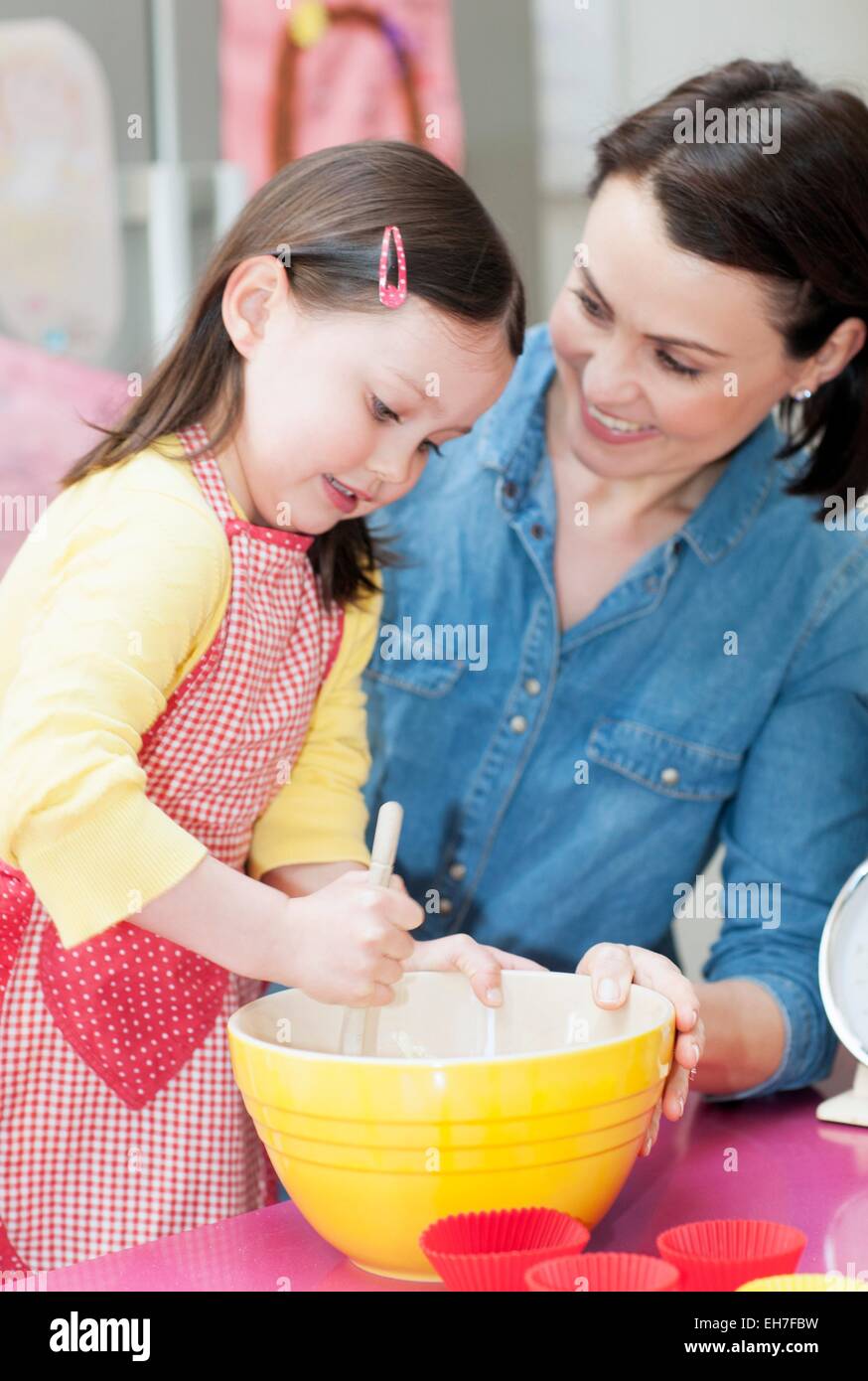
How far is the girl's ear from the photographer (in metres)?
0.99

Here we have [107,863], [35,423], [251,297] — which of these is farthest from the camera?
[35,423]

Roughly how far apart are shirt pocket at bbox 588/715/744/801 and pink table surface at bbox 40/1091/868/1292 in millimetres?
286

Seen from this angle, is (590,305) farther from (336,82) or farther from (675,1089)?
(336,82)

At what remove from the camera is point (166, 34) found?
2.19 m

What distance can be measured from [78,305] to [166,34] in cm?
44

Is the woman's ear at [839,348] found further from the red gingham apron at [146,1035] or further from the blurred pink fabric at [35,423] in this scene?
the blurred pink fabric at [35,423]

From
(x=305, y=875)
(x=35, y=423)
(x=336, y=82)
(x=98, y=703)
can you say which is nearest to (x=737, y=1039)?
(x=305, y=875)

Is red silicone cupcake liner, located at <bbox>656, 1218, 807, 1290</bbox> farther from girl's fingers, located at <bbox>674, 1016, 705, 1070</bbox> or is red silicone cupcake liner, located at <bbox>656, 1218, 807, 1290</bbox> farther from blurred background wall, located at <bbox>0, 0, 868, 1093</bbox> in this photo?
blurred background wall, located at <bbox>0, 0, 868, 1093</bbox>

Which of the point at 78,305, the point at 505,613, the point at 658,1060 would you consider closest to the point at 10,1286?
the point at 658,1060

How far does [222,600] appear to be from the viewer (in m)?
0.94

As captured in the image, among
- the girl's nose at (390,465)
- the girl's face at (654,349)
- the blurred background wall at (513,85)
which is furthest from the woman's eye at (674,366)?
the blurred background wall at (513,85)

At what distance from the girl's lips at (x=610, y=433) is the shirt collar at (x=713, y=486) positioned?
0.40ft

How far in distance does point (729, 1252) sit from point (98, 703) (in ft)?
1.39
